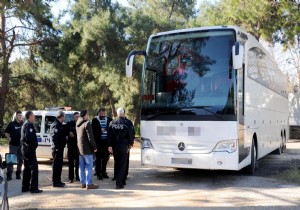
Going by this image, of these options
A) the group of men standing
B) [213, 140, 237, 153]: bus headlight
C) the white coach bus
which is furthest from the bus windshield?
the group of men standing

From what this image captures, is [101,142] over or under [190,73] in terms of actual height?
under

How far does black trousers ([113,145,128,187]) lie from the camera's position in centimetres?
959

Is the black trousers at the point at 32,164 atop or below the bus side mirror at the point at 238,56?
below

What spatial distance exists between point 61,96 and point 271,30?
52.0ft

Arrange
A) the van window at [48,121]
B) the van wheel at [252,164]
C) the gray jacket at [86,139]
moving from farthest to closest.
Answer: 1. the van window at [48,121]
2. the van wheel at [252,164]
3. the gray jacket at [86,139]

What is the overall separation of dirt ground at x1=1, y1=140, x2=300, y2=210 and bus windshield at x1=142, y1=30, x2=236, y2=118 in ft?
6.27

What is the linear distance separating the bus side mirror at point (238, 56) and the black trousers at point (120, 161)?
3.25 metres

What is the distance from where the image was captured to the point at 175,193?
9.09 m

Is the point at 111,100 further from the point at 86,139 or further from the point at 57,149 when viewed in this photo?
the point at 86,139

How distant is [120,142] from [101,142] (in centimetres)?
172

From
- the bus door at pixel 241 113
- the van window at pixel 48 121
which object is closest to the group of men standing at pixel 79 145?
the bus door at pixel 241 113

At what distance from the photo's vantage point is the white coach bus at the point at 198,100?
32.0 ft

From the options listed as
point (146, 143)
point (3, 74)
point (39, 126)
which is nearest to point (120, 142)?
point (146, 143)

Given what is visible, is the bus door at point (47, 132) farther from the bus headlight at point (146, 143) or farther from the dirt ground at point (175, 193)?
the bus headlight at point (146, 143)
